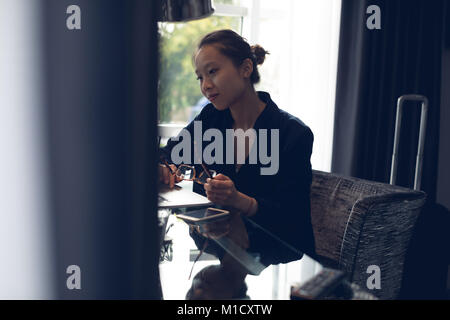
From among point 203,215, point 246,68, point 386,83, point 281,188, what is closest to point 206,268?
point 203,215

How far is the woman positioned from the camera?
1.01 m

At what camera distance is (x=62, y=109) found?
1.26ft

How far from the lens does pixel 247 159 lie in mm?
1333

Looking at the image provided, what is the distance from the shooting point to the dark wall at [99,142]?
0.38 metres

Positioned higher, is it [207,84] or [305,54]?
[305,54]

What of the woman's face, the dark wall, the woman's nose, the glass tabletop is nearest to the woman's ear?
A: the woman's face

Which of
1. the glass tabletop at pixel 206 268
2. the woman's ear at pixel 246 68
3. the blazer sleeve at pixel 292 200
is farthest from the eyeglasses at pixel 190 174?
the glass tabletop at pixel 206 268

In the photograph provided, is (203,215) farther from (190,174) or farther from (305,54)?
(305,54)

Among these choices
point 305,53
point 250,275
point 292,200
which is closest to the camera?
point 250,275

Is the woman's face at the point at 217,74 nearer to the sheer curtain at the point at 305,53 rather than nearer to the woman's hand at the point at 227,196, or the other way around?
the woman's hand at the point at 227,196

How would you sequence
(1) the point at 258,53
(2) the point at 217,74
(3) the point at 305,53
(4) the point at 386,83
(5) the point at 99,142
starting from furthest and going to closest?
(3) the point at 305,53 → (4) the point at 386,83 → (1) the point at 258,53 → (2) the point at 217,74 → (5) the point at 99,142

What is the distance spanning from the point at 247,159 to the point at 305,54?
93 cm

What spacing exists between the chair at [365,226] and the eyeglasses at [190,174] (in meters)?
0.40
